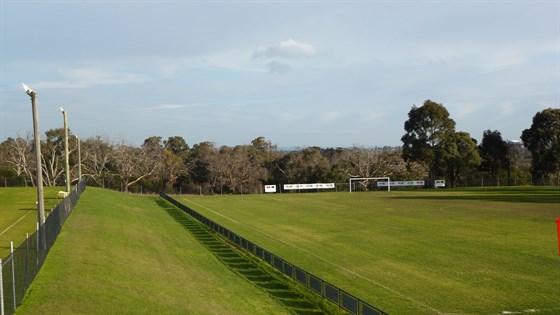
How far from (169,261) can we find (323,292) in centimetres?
1104

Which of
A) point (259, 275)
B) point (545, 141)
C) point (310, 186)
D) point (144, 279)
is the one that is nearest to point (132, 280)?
point (144, 279)

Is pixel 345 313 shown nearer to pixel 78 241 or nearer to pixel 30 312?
pixel 30 312

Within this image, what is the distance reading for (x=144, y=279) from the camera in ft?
74.5

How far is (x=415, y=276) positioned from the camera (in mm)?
24891

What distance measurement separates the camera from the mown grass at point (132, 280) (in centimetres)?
1762

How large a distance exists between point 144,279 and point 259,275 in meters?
6.04

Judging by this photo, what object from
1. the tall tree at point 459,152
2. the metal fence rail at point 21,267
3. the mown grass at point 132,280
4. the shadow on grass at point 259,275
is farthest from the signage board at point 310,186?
the metal fence rail at point 21,267

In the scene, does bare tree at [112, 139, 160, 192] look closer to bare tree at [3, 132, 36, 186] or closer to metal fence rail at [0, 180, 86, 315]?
bare tree at [3, 132, 36, 186]

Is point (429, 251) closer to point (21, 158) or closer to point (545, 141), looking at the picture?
A: point (545, 141)

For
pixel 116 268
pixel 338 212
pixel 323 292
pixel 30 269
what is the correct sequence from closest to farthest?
pixel 30 269
pixel 323 292
pixel 116 268
pixel 338 212

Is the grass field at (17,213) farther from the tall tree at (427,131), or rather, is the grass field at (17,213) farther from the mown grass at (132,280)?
the tall tree at (427,131)

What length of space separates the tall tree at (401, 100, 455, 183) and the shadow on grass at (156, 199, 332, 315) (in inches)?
2501

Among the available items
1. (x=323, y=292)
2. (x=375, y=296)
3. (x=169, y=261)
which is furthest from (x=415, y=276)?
(x=169, y=261)

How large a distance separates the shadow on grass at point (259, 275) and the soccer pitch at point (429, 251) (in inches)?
82.5
